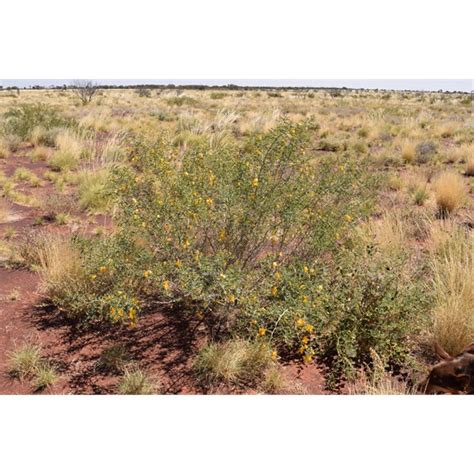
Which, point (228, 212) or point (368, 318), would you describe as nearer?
point (368, 318)

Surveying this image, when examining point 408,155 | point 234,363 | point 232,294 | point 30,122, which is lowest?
point 234,363

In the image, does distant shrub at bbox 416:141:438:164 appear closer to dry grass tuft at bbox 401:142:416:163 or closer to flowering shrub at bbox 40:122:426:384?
dry grass tuft at bbox 401:142:416:163

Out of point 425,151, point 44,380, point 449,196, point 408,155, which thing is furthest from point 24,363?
point 425,151

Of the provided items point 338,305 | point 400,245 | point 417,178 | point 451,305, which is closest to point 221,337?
point 338,305

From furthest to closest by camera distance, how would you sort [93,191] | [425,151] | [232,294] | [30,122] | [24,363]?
[30,122], [425,151], [93,191], [24,363], [232,294]

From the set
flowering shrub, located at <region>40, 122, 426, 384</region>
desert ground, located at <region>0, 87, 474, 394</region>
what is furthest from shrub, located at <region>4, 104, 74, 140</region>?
flowering shrub, located at <region>40, 122, 426, 384</region>

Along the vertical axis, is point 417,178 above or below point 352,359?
above

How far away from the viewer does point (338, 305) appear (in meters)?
3.88

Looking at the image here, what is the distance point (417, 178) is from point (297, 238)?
6966mm

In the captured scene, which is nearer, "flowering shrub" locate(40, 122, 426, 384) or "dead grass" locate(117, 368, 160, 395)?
"dead grass" locate(117, 368, 160, 395)

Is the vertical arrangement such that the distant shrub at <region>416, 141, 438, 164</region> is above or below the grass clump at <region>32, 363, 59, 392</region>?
above

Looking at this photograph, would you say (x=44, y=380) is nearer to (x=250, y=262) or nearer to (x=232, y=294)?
(x=232, y=294)

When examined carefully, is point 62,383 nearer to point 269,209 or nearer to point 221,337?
point 221,337

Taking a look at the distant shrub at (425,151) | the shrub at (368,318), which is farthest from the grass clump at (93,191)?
the distant shrub at (425,151)
